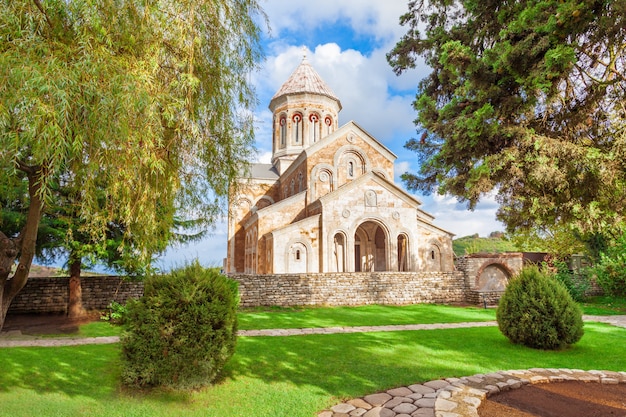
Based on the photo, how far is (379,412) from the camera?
4359 millimetres

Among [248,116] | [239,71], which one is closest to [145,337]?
[248,116]

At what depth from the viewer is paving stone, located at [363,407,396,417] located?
168 inches

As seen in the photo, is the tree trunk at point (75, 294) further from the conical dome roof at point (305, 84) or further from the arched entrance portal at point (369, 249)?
the conical dome roof at point (305, 84)

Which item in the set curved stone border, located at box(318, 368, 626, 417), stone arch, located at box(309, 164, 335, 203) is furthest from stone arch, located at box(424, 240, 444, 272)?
curved stone border, located at box(318, 368, 626, 417)

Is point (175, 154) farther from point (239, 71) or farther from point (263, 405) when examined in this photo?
point (263, 405)

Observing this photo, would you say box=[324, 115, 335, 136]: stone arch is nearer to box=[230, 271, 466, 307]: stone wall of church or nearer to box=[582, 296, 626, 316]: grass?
box=[230, 271, 466, 307]: stone wall of church

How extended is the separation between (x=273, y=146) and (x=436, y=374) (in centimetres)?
2749

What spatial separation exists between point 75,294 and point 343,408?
1079 centimetres

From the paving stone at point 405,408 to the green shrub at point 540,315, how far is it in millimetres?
4464

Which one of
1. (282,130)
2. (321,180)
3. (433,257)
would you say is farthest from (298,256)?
(282,130)

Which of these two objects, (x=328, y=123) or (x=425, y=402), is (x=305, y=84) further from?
(x=425, y=402)

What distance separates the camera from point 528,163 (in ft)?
21.6

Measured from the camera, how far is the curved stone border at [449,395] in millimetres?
3954

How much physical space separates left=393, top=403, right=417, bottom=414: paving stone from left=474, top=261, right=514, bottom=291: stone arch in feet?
46.9
